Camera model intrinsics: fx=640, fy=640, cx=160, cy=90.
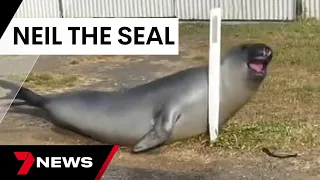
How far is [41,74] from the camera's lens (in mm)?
5793

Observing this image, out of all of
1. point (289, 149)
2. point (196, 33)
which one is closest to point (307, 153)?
point (289, 149)

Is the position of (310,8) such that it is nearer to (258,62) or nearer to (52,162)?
(258,62)

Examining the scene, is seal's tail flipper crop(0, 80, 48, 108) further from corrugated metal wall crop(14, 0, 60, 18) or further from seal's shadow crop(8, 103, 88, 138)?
corrugated metal wall crop(14, 0, 60, 18)

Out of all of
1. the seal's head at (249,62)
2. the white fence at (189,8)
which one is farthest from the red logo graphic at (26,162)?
the white fence at (189,8)

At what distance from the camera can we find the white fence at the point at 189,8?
26.7 ft

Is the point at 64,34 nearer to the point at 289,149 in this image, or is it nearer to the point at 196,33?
the point at 289,149

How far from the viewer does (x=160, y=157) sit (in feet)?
15.6

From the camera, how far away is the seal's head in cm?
470

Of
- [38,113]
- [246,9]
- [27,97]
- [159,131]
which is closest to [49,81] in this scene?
[38,113]

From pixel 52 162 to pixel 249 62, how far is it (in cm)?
173

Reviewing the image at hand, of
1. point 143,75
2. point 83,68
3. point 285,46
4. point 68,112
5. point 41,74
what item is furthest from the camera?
point 285,46

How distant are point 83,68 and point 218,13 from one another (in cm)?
254

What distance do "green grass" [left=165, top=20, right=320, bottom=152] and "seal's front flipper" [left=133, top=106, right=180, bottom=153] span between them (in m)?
0.31

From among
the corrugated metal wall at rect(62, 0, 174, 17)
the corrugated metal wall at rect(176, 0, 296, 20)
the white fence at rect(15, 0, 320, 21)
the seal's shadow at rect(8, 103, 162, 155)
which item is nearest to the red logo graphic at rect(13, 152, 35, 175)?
the seal's shadow at rect(8, 103, 162, 155)
